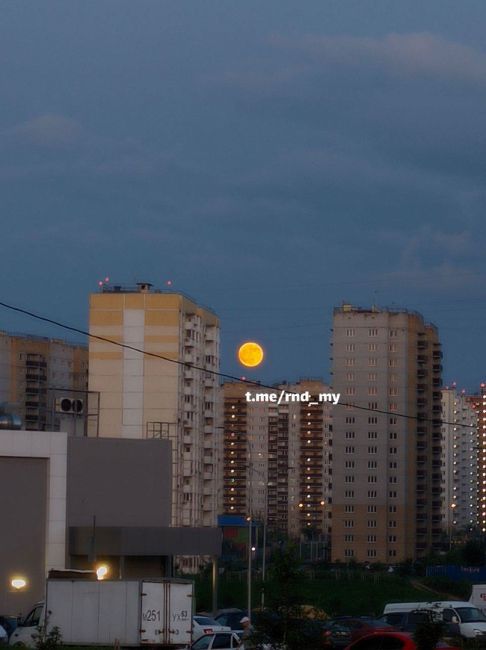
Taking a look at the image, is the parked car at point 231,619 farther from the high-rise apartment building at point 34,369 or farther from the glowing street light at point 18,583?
the high-rise apartment building at point 34,369

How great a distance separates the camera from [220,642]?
29.6 meters

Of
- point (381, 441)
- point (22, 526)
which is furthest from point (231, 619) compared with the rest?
→ point (381, 441)

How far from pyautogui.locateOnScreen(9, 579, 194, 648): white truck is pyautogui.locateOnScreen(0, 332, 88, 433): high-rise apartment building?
95153 mm

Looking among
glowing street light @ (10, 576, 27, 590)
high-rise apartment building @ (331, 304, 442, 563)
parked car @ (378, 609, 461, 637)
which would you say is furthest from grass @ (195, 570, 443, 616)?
→ high-rise apartment building @ (331, 304, 442, 563)

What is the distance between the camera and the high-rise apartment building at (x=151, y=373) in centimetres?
10462

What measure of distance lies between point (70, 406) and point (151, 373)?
60242 mm

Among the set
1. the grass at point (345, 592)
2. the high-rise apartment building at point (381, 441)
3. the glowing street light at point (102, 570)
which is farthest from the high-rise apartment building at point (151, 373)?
the glowing street light at point (102, 570)

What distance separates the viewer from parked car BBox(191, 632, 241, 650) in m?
29.5

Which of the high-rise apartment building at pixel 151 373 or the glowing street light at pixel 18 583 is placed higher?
the high-rise apartment building at pixel 151 373

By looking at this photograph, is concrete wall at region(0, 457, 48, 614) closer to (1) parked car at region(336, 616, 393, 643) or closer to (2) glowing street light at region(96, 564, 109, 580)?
(2) glowing street light at region(96, 564, 109, 580)

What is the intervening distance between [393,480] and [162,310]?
3625 centimetres

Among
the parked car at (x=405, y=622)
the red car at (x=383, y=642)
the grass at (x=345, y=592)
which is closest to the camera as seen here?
the red car at (x=383, y=642)

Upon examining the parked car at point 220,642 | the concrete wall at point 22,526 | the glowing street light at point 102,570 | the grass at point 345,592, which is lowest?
the grass at point 345,592

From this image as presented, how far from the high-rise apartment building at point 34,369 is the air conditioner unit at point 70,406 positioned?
76.1 meters
